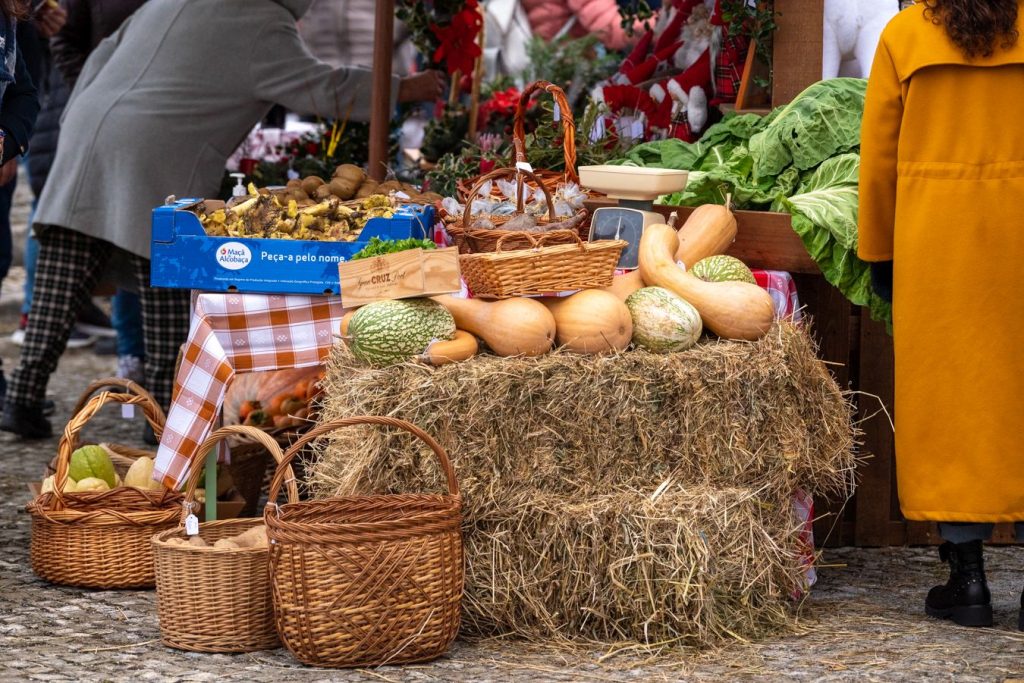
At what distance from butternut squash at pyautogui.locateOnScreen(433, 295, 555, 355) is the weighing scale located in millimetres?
536

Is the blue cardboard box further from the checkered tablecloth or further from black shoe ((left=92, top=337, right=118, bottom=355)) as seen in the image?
black shoe ((left=92, top=337, right=118, bottom=355))

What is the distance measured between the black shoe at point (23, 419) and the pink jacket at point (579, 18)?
4.30 meters

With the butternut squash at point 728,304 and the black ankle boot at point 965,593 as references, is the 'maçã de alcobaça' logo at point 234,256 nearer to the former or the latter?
the butternut squash at point 728,304

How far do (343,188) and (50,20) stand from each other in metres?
2.38

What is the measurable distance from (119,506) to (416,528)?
1308 millimetres

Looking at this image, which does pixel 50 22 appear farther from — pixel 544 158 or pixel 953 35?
pixel 953 35

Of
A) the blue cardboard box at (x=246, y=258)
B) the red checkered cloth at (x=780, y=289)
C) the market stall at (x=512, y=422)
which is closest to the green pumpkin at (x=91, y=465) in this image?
the market stall at (x=512, y=422)

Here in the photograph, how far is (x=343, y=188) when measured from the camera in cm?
504

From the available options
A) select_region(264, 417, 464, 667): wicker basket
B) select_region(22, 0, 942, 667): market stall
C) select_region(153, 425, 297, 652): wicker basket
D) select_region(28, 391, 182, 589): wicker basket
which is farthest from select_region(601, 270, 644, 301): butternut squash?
select_region(28, 391, 182, 589): wicker basket

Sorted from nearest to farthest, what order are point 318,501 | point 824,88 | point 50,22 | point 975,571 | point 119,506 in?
point 318,501, point 975,571, point 119,506, point 824,88, point 50,22

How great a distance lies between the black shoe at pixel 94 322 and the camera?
958 cm

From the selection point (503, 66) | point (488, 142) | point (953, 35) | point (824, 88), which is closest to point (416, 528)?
point (953, 35)

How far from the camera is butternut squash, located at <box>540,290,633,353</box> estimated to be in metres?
3.80

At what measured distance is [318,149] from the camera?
6750 mm
